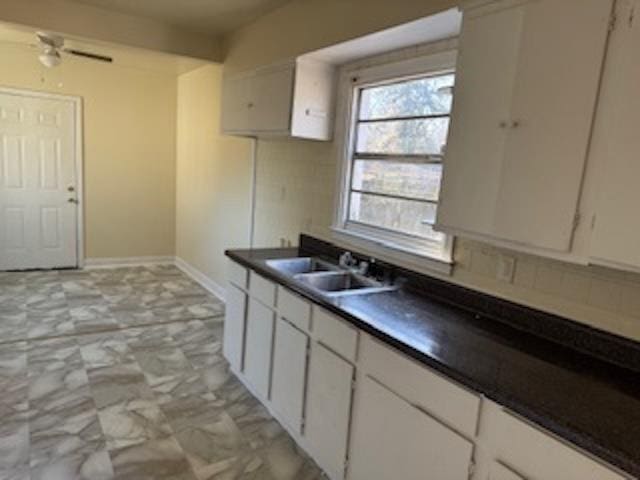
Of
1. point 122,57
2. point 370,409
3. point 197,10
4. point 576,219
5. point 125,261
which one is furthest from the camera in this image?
point 125,261

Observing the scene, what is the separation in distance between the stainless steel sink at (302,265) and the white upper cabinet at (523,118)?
3.87 ft

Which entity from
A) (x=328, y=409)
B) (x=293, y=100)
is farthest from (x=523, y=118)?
(x=293, y=100)

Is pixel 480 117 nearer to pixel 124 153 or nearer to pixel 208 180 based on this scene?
pixel 208 180

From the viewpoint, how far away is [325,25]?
274 cm

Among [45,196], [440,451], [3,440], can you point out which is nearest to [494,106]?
[440,451]

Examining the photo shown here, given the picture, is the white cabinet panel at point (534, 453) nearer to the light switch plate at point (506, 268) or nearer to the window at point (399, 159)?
the light switch plate at point (506, 268)

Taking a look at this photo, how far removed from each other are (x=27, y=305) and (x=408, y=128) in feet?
12.7

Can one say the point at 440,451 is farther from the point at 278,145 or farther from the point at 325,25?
the point at 278,145

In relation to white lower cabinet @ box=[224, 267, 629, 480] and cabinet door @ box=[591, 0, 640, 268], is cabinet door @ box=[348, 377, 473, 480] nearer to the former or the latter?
white lower cabinet @ box=[224, 267, 629, 480]

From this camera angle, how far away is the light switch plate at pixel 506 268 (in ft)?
6.47

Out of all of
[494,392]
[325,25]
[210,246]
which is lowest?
[210,246]

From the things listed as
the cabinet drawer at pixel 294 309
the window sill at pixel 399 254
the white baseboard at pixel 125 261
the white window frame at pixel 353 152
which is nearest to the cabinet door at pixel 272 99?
the white window frame at pixel 353 152

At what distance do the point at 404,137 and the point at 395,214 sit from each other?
1.51 feet

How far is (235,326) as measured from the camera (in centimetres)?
306
